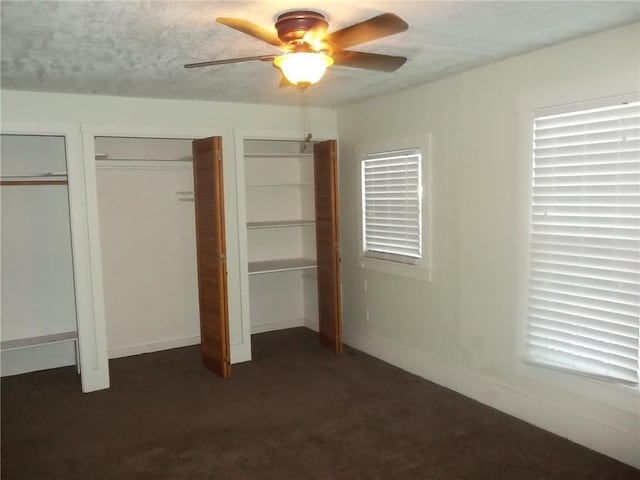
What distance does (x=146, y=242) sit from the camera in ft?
17.0

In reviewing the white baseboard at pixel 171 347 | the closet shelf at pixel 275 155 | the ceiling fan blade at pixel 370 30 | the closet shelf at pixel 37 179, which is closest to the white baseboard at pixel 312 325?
the white baseboard at pixel 171 347

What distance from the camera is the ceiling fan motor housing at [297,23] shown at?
2281 millimetres

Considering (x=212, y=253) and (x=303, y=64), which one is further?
(x=212, y=253)

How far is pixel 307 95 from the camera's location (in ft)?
14.9

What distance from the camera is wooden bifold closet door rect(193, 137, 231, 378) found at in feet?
14.2

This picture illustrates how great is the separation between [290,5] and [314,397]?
9.19 ft

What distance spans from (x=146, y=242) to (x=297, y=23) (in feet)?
11.3

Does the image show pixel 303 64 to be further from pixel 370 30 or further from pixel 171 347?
pixel 171 347

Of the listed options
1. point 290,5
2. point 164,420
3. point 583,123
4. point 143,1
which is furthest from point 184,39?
point 164,420

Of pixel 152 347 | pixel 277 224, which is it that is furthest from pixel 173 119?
pixel 152 347

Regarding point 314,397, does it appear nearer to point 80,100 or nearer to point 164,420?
point 164,420

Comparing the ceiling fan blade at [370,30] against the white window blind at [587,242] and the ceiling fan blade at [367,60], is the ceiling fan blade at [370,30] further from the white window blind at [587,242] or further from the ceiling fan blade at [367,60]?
the white window blind at [587,242]

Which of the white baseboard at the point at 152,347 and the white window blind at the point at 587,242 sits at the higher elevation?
the white window blind at the point at 587,242

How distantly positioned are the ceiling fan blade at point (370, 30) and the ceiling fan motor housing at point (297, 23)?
8 centimetres
